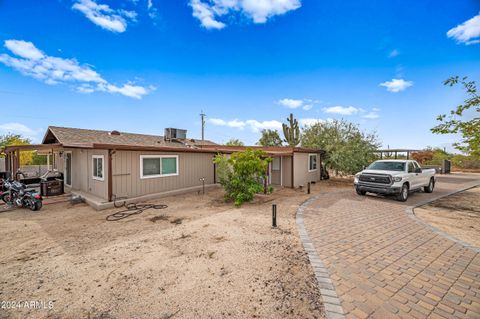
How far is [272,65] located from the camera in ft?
51.4

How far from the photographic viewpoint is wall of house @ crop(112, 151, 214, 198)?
8.43 m

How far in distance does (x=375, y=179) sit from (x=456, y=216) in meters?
2.82

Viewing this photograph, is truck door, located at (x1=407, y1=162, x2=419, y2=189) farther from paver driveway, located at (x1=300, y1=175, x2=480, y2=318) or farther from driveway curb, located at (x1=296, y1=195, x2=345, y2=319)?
driveway curb, located at (x1=296, y1=195, x2=345, y2=319)

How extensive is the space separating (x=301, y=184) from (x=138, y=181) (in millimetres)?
10127

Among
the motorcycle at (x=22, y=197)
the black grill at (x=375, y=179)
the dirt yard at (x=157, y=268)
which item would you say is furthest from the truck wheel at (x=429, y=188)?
the motorcycle at (x=22, y=197)

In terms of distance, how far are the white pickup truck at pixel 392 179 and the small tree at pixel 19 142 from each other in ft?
108

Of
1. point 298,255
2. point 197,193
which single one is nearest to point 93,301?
point 298,255

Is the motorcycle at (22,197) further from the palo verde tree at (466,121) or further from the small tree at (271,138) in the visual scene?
the small tree at (271,138)

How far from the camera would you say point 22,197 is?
7.61 m

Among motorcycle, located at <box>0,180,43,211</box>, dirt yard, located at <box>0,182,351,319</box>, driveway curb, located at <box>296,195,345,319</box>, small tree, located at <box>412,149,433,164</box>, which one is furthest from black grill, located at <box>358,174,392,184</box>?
small tree, located at <box>412,149,433,164</box>

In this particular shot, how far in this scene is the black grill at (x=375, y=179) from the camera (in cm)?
859

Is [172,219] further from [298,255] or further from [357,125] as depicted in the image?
[357,125]

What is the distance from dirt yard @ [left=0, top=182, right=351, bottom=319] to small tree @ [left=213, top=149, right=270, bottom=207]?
7.31 ft

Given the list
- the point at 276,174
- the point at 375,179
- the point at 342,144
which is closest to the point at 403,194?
the point at 375,179
